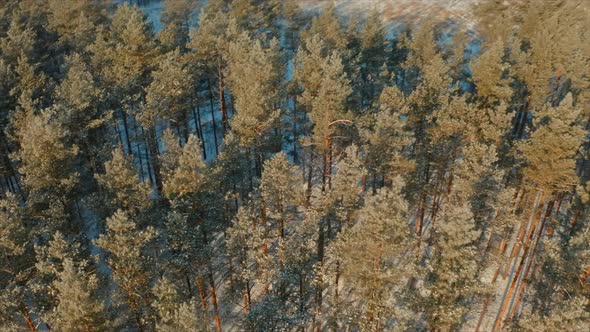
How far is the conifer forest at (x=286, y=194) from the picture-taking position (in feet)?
74.5

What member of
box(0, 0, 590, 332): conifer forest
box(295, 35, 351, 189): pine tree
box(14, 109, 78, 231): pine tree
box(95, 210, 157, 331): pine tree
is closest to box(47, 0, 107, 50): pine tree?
box(0, 0, 590, 332): conifer forest

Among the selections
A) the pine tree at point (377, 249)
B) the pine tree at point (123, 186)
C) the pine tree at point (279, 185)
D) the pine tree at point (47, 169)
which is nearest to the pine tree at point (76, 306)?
the pine tree at point (123, 186)

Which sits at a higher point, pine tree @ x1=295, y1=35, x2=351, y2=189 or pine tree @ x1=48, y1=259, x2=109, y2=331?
pine tree @ x1=295, y1=35, x2=351, y2=189

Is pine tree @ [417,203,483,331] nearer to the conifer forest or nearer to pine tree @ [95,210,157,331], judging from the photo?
the conifer forest

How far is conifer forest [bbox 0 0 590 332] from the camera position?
22719 millimetres

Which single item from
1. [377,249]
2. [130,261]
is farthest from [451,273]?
[130,261]

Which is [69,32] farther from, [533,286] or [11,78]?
[533,286]

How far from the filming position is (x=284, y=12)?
65250 mm

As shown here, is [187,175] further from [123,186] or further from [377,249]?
[377,249]

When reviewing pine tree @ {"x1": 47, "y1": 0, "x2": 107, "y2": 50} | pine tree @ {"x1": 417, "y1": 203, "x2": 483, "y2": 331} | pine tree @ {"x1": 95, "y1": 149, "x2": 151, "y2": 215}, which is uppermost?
pine tree @ {"x1": 47, "y1": 0, "x2": 107, "y2": 50}

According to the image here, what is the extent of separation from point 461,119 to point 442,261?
12737 mm

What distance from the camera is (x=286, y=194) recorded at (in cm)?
2736

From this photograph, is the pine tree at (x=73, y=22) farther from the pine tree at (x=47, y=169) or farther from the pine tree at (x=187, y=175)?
the pine tree at (x=187, y=175)

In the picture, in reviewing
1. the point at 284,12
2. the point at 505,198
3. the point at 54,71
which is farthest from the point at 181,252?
the point at 284,12
